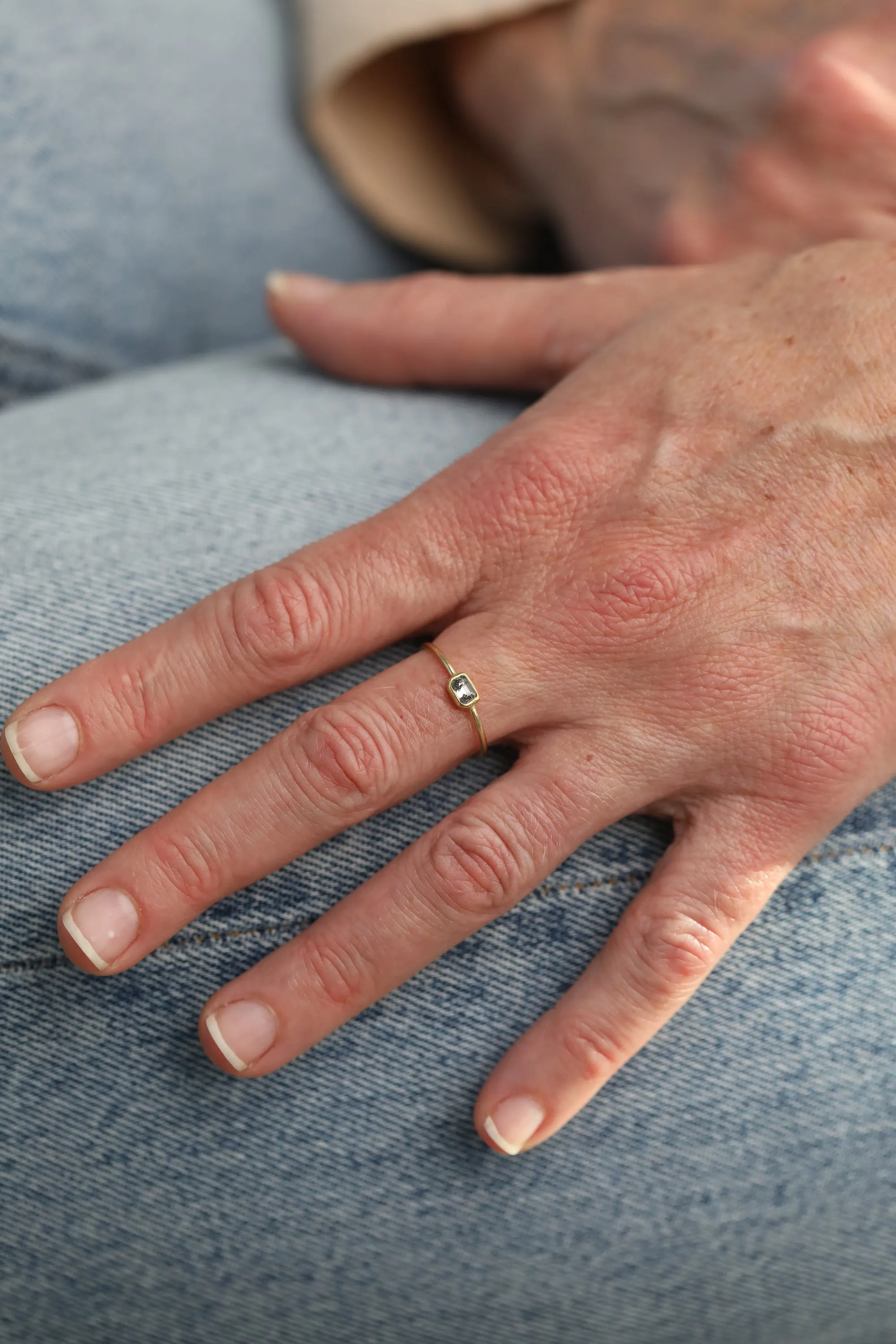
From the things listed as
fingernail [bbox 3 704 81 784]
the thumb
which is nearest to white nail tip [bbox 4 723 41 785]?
fingernail [bbox 3 704 81 784]

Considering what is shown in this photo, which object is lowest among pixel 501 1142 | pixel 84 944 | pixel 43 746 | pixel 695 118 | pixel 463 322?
pixel 501 1142

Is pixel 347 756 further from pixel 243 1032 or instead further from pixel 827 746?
pixel 827 746

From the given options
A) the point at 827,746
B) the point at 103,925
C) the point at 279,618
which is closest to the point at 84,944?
the point at 103,925

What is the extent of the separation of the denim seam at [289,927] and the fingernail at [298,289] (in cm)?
58

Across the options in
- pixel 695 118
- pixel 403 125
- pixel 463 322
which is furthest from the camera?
pixel 403 125

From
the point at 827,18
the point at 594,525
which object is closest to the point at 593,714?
the point at 594,525

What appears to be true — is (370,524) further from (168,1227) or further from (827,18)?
(827,18)

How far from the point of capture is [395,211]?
125 cm

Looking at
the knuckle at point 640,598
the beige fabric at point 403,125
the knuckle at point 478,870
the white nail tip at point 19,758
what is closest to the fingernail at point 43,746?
the white nail tip at point 19,758

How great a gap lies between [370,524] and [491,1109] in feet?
1.32

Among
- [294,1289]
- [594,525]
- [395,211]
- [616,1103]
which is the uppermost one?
[395,211]

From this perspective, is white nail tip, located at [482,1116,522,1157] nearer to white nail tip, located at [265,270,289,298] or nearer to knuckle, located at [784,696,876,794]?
knuckle, located at [784,696,876,794]

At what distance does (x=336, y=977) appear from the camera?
2.10 ft

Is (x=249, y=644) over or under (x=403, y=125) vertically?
under
